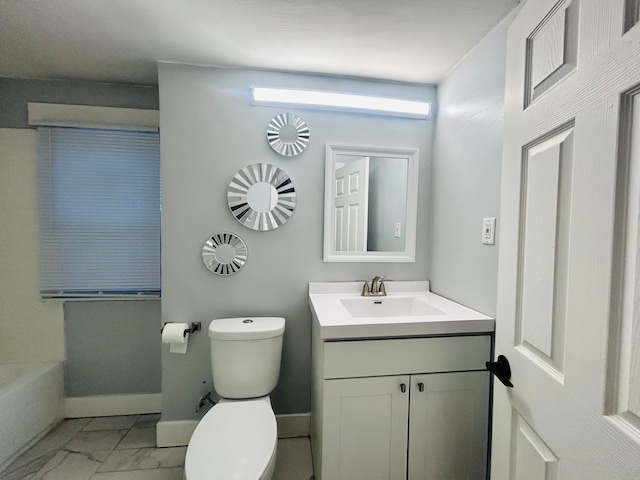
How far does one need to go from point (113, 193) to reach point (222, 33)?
1.21m

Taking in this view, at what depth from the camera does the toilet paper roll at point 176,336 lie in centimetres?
149

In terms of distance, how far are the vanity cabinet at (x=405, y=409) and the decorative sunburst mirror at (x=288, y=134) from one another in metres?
1.09

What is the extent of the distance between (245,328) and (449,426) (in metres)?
1.05

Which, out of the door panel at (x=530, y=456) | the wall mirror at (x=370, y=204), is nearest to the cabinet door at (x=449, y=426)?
the door panel at (x=530, y=456)

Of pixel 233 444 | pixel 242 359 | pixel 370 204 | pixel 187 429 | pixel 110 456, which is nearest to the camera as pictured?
pixel 233 444

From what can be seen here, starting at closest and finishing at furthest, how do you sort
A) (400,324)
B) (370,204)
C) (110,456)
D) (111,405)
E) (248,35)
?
(400,324) < (248,35) < (110,456) < (370,204) < (111,405)

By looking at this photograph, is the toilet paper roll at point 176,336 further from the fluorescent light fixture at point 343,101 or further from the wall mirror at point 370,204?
the fluorescent light fixture at point 343,101

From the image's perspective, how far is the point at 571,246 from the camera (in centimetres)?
54

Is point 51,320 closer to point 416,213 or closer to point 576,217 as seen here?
point 416,213

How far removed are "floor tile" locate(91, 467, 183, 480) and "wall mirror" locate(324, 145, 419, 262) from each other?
136cm

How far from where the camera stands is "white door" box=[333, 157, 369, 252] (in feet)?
5.57

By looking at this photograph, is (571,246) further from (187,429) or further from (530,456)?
(187,429)

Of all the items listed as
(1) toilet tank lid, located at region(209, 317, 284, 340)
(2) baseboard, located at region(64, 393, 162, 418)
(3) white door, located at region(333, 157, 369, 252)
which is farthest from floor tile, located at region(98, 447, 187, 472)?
(3) white door, located at region(333, 157, 369, 252)

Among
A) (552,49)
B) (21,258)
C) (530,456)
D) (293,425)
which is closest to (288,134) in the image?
(552,49)
